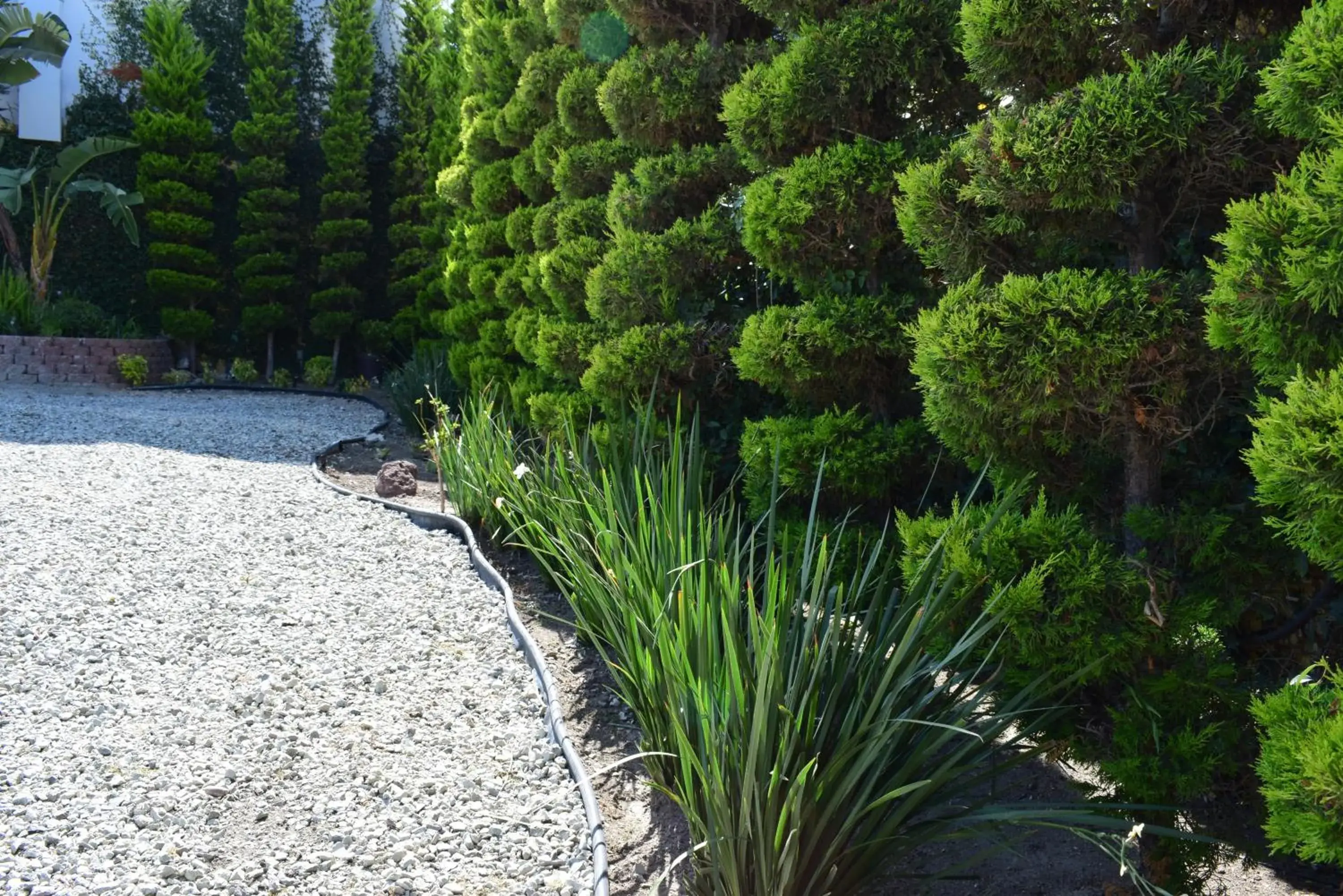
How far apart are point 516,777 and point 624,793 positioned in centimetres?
33

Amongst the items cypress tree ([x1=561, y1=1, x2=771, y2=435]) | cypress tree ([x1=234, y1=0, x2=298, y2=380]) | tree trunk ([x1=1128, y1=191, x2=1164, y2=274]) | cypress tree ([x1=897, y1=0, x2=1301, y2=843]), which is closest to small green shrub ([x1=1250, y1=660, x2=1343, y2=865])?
cypress tree ([x1=897, y1=0, x2=1301, y2=843])

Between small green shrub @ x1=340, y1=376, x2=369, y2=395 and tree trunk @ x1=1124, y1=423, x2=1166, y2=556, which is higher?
tree trunk @ x1=1124, y1=423, x2=1166, y2=556

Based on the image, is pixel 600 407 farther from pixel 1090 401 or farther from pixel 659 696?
pixel 1090 401

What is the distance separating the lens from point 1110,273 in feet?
7.88

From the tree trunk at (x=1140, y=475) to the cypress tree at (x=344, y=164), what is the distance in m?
11.5

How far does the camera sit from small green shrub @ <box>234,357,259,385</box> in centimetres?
1275

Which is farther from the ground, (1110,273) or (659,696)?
(1110,273)

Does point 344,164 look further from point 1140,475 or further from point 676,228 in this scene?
point 1140,475

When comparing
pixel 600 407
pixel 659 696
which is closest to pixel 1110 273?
pixel 659 696

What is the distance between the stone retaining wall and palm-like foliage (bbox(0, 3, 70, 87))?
288cm

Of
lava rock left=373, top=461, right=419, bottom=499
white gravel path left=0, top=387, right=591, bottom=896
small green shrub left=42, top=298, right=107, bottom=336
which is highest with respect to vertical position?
small green shrub left=42, top=298, right=107, bottom=336

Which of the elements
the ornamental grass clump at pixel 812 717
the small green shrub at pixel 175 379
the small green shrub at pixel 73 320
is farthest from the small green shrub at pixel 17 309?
the ornamental grass clump at pixel 812 717

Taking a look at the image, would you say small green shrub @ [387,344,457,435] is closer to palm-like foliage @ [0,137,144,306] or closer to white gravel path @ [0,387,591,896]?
white gravel path @ [0,387,591,896]

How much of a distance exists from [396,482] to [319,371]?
6980mm
